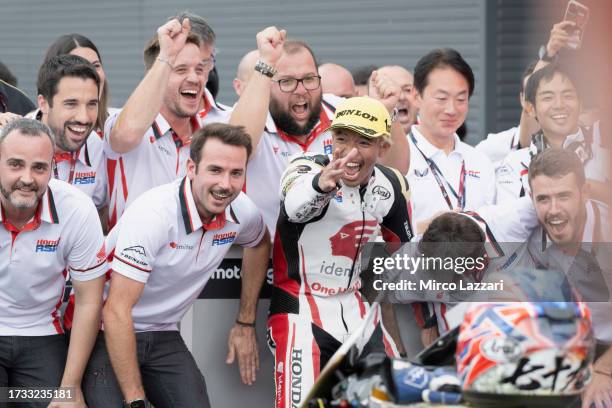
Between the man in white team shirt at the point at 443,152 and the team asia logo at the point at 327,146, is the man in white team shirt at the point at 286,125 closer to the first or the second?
the team asia logo at the point at 327,146

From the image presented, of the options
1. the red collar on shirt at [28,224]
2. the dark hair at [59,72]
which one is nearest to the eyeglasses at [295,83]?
the dark hair at [59,72]

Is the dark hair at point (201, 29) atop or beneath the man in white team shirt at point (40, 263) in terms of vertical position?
atop

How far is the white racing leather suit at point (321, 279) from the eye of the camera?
5.00 m

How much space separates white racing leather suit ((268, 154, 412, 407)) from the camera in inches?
197

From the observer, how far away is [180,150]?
587 cm

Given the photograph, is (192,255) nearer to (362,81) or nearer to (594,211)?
(594,211)

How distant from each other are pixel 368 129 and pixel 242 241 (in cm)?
102

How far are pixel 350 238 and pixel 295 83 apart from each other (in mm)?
1191

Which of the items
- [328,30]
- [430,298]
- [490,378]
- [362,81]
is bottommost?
[490,378]

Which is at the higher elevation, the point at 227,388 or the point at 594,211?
the point at 594,211

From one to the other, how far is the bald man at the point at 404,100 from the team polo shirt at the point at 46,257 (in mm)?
2745

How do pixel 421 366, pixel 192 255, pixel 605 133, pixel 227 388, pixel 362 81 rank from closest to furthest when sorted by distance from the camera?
pixel 421 366 → pixel 192 255 → pixel 227 388 → pixel 605 133 → pixel 362 81

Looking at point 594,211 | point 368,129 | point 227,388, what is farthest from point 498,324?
point 227,388

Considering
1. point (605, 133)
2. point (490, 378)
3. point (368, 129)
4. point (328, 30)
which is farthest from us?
point (328, 30)
